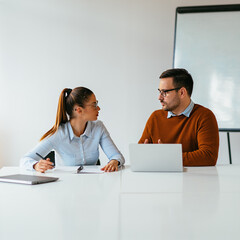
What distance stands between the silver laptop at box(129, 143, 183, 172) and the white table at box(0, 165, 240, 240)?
16 cm

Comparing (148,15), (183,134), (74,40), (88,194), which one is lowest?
(88,194)

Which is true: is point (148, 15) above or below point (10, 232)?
above

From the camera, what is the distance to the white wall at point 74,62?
3.68 metres

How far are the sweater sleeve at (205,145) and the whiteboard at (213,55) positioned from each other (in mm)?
812

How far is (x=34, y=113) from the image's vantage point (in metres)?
3.73

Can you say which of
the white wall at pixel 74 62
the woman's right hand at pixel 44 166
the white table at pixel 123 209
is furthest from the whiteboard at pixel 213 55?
the woman's right hand at pixel 44 166

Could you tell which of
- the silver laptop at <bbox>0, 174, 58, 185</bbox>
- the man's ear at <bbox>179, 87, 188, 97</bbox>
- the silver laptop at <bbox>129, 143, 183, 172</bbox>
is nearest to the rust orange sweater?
the man's ear at <bbox>179, 87, 188, 97</bbox>

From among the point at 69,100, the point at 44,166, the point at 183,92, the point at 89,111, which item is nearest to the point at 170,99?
the point at 183,92

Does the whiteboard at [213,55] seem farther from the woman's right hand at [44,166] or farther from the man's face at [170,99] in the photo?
the woman's right hand at [44,166]

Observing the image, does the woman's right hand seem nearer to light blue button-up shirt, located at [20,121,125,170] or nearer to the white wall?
light blue button-up shirt, located at [20,121,125,170]

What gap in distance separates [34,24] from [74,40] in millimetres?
477

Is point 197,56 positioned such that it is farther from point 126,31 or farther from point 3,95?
point 3,95

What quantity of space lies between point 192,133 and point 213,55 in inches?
44.1

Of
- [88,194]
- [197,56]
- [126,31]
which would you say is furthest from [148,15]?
[88,194]
